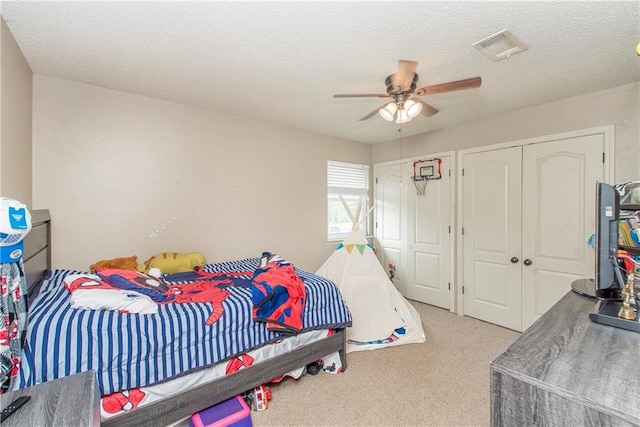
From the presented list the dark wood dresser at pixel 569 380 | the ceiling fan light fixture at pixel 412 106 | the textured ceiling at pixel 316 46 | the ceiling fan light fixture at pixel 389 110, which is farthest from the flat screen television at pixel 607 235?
the ceiling fan light fixture at pixel 389 110

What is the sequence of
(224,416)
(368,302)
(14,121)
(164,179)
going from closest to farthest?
(224,416), (14,121), (164,179), (368,302)

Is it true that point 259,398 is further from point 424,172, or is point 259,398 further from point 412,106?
point 424,172

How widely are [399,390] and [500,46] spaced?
2.51 m

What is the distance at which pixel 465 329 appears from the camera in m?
3.21

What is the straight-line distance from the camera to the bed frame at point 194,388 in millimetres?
1568

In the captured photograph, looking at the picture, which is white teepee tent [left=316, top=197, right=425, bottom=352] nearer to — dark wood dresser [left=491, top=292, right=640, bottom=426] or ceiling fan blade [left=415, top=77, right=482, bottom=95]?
ceiling fan blade [left=415, top=77, right=482, bottom=95]

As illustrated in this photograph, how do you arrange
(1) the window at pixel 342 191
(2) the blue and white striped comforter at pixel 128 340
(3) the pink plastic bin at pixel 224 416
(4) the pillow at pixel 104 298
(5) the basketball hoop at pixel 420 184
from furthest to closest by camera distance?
1. (1) the window at pixel 342 191
2. (5) the basketball hoop at pixel 420 184
3. (3) the pink plastic bin at pixel 224 416
4. (4) the pillow at pixel 104 298
5. (2) the blue and white striped comforter at pixel 128 340

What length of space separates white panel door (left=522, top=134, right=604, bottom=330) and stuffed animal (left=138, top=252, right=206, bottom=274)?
349 centimetres

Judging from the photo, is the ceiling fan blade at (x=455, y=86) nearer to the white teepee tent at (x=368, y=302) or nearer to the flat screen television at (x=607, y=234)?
the flat screen television at (x=607, y=234)

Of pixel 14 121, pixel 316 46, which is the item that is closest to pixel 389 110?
pixel 316 46

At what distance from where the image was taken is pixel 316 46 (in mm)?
1896

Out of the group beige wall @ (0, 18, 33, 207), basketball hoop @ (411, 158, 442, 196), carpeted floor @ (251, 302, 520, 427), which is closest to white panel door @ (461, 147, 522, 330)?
basketball hoop @ (411, 158, 442, 196)

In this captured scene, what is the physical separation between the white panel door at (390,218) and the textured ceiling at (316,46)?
5.63 feet

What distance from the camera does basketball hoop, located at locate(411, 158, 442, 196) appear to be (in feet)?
12.7
